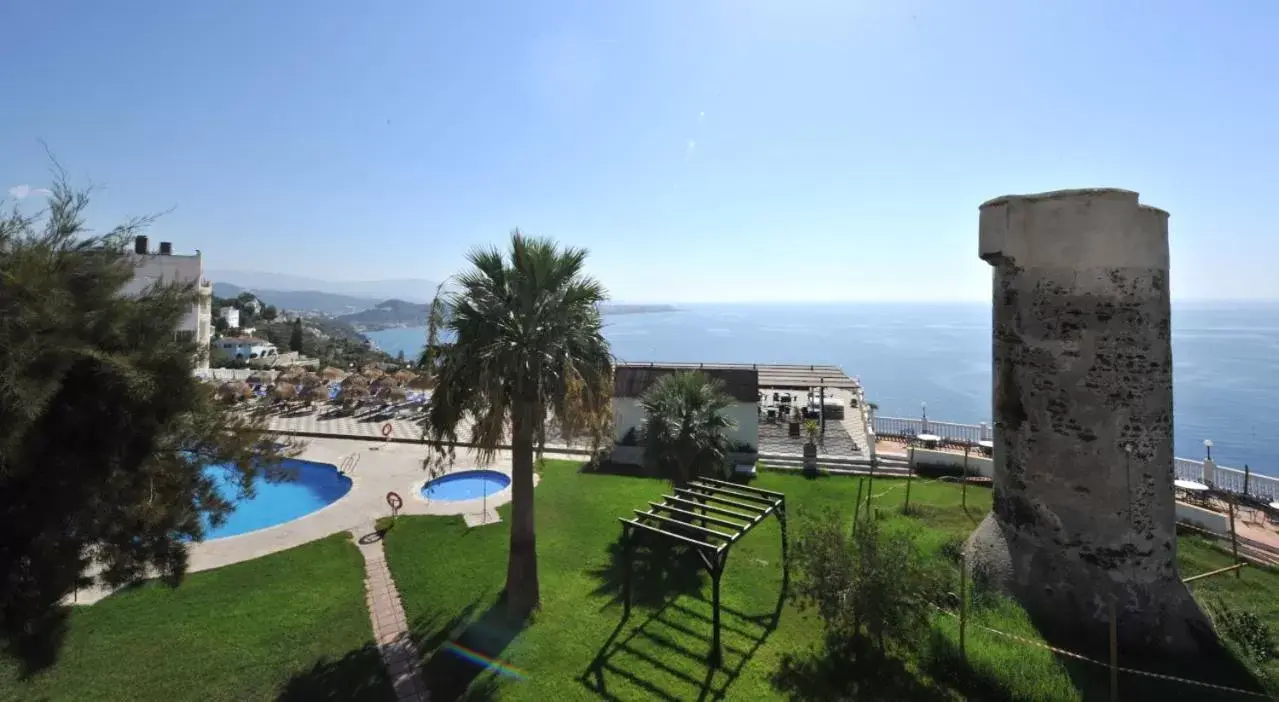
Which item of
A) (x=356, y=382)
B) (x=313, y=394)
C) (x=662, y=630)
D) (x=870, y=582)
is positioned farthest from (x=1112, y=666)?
(x=313, y=394)

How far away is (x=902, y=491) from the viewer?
→ 1537cm

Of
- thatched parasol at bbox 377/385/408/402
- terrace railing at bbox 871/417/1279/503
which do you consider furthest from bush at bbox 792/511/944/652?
thatched parasol at bbox 377/385/408/402

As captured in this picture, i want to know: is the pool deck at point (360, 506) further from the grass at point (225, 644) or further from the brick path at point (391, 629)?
the brick path at point (391, 629)

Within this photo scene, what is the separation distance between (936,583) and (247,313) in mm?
109460

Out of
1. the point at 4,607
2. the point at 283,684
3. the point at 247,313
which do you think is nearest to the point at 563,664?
the point at 283,684

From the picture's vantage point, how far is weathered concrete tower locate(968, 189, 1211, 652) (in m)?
7.89

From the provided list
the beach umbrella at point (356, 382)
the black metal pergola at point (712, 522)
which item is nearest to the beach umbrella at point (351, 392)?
the beach umbrella at point (356, 382)

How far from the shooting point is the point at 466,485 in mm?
18062

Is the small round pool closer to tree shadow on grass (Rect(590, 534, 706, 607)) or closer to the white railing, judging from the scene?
tree shadow on grass (Rect(590, 534, 706, 607))

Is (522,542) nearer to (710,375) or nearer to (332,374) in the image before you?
(710,375)

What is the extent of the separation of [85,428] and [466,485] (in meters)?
13.7

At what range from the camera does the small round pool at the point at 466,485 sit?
55.8 feet

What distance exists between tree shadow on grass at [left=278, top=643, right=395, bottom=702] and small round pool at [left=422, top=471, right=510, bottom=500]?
28.1ft

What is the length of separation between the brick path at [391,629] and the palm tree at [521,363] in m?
1.63
